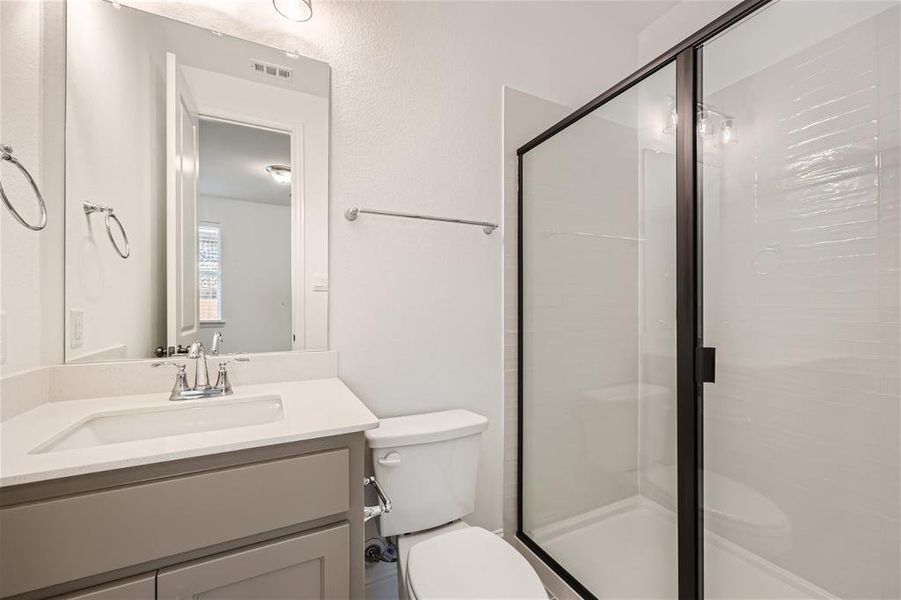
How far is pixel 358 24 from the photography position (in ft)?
4.99

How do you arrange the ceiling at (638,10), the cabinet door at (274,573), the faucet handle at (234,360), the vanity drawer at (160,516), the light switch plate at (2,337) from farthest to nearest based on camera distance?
the ceiling at (638,10) → the faucet handle at (234,360) → the light switch plate at (2,337) → the cabinet door at (274,573) → the vanity drawer at (160,516)

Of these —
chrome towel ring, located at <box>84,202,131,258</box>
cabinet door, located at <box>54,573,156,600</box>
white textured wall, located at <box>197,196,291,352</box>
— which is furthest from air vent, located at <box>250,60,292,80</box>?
cabinet door, located at <box>54,573,156,600</box>

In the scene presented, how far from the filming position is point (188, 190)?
4.28 feet

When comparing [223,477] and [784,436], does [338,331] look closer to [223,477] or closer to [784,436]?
[223,477]

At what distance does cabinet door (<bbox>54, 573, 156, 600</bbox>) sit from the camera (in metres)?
0.72

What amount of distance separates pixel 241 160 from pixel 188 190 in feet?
0.63

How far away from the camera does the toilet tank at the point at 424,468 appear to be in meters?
1.31

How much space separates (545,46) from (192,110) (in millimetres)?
1557

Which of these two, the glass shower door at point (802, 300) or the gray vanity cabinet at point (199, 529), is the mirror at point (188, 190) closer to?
the gray vanity cabinet at point (199, 529)

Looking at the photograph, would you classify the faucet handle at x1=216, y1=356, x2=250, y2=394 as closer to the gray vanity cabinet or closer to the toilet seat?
the gray vanity cabinet

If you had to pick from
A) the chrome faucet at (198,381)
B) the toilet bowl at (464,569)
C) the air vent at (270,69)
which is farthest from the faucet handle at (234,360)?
the air vent at (270,69)

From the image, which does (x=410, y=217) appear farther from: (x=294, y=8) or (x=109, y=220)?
(x=109, y=220)

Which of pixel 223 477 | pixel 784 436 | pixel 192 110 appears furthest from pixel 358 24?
pixel 784 436

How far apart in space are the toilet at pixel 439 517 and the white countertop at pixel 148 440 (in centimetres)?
29
